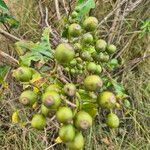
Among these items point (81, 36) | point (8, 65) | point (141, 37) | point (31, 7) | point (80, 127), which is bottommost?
point (80, 127)

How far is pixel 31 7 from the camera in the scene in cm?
298

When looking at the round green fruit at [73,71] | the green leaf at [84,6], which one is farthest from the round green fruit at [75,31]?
the green leaf at [84,6]

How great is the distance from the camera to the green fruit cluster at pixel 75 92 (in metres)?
1.20

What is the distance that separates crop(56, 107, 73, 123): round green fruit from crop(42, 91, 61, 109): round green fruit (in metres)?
0.02

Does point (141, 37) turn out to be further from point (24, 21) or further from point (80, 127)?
point (80, 127)

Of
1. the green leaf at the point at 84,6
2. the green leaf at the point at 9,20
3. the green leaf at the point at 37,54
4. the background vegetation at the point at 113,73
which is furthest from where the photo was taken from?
the background vegetation at the point at 113,73

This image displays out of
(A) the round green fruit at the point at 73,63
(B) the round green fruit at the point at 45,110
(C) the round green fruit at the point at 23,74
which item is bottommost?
(B) the round green fruit at the point at 45,110

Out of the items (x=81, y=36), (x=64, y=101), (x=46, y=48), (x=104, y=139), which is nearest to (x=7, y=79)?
(x=104, y=139)

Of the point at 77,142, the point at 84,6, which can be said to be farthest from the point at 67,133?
the point at 84,6

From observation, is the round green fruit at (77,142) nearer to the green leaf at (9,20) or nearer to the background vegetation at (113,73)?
the green leaf at (9,20)

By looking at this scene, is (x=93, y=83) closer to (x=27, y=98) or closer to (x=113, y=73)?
(x=27, y=98)

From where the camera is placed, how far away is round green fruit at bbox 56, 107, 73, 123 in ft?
3.83

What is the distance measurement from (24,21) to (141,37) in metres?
0.77

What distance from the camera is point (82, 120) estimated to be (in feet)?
3.88
